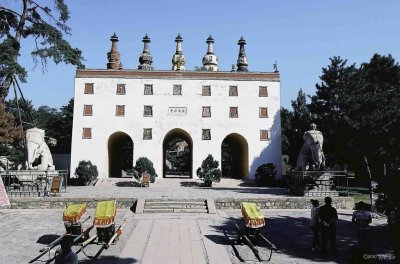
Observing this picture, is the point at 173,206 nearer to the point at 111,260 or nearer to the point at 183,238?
the point at 183,238

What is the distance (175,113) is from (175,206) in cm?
1676

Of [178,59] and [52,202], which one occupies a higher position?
[178,59]

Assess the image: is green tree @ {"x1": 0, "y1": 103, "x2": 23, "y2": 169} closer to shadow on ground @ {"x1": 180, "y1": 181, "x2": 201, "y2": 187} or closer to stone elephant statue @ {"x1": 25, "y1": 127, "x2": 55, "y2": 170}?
stone elephant statue @ {"x1": 25, "y1": 127, "x2": 55, "y2": 170}

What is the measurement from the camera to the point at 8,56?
24.4 m

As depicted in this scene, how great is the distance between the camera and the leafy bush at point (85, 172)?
94.1 feet

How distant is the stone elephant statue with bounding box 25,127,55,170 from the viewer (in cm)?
1931

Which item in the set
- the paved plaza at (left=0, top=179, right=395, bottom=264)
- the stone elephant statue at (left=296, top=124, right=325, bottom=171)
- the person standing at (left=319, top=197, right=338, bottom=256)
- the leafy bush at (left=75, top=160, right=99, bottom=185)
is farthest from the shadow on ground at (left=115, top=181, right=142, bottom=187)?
the person standing at (left=319, top=197, right=338, bottom=256)

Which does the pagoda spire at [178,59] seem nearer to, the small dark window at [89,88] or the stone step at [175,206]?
the small dark window at [89,88]

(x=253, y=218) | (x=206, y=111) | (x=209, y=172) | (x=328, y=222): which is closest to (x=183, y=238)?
(x=253, y=218)

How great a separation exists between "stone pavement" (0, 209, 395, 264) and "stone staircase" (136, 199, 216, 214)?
0.70 m

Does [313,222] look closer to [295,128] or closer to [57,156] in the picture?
[295,128]

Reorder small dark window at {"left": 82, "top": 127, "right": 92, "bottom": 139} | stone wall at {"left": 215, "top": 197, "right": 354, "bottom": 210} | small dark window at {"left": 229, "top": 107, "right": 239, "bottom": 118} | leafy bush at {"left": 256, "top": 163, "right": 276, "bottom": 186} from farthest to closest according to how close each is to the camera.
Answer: small dark window at {"left": 229, "top": 107, "right": 239, "bottom": 118} < small dark window at {"left": 82, "top": 127, "right": 92, "bottom": 139} < leafy bush at {"left": 256, "top": 163, "right": 276, "bottom": 186} < stone wall at {"left": 215, "top": 197, "right": 354, "bottom": 210}

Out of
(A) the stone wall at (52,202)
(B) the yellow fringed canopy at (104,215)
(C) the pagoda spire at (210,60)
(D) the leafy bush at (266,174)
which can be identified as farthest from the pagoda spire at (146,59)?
(B) the yellow fringed canopy at (104,215)

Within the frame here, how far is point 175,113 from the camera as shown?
33.1 meters
